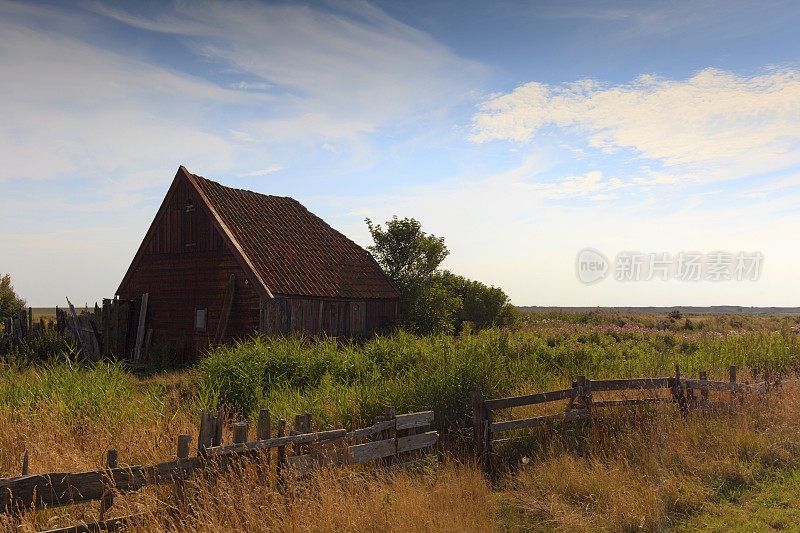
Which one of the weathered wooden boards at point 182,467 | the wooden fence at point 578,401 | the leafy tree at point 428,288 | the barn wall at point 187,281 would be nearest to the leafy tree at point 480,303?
the leafy tree at point 428,288

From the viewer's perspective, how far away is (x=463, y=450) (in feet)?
32.3

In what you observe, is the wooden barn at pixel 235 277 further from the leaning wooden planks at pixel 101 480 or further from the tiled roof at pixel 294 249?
the leaning wooden planks at pixel 101 480

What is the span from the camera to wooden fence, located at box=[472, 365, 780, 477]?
9.48 meters

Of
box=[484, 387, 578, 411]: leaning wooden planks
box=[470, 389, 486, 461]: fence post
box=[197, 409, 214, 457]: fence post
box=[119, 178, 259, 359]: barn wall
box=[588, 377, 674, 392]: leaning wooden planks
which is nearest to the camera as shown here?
box=[197, 409, 214, 457]: fence post

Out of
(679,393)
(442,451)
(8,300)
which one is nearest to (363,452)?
(442,451)

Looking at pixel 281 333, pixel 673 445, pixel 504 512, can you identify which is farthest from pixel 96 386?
pixel 673 445

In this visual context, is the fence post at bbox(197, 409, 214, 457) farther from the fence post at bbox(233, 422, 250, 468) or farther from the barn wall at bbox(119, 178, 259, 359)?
the barn wall at bbox(119, 178, 259, 359)

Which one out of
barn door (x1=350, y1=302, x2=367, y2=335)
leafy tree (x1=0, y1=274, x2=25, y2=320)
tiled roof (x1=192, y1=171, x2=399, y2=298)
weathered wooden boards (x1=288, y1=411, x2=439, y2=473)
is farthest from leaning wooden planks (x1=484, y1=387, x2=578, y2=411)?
leafy tree (x1=0, y1=274, x2=25, y2=320)

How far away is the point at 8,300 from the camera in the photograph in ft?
151

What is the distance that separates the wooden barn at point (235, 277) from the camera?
19.6m

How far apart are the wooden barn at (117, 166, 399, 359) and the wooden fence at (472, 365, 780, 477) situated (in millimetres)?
11025

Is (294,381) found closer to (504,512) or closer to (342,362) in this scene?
(342,362)

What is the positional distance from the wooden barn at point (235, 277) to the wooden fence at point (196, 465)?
1178 cm

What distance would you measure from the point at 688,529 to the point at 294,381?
885 centimetres
